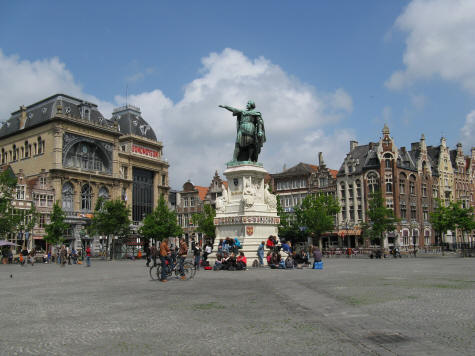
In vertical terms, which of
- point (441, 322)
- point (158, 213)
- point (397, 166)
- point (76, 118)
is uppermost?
point (76, 118)

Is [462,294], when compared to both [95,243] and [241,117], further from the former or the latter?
[95,243]

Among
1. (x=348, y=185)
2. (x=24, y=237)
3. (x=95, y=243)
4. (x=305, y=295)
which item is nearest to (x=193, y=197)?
(x=95, y=243)

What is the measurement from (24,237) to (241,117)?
39.9 metres

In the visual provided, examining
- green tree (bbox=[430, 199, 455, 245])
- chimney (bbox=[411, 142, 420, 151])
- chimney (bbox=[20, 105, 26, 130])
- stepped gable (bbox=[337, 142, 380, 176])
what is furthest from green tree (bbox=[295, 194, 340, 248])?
chimney (bbox=[20, 105, 26, 130])

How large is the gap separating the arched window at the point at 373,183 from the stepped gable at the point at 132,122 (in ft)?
122

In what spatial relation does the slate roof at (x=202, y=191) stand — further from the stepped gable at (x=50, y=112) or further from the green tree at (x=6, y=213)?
the green tree at (x=6, y=213)

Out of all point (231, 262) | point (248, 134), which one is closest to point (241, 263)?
point (231, 262)

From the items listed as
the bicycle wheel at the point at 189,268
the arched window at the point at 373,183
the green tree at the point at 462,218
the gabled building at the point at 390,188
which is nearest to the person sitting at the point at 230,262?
the bicycle wheel at the point at 189,268

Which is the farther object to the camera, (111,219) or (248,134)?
(111,219)

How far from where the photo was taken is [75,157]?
67.8 m

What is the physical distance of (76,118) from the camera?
6719 cm

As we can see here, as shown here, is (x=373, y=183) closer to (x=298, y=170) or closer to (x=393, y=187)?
(x=393, y=187)

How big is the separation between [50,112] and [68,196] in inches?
475

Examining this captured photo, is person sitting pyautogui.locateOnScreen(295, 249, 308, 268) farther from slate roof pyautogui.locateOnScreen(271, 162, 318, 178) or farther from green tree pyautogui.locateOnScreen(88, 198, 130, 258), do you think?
slate roof pyautogui.locateOnScreen(271, 162, 318, 178)
